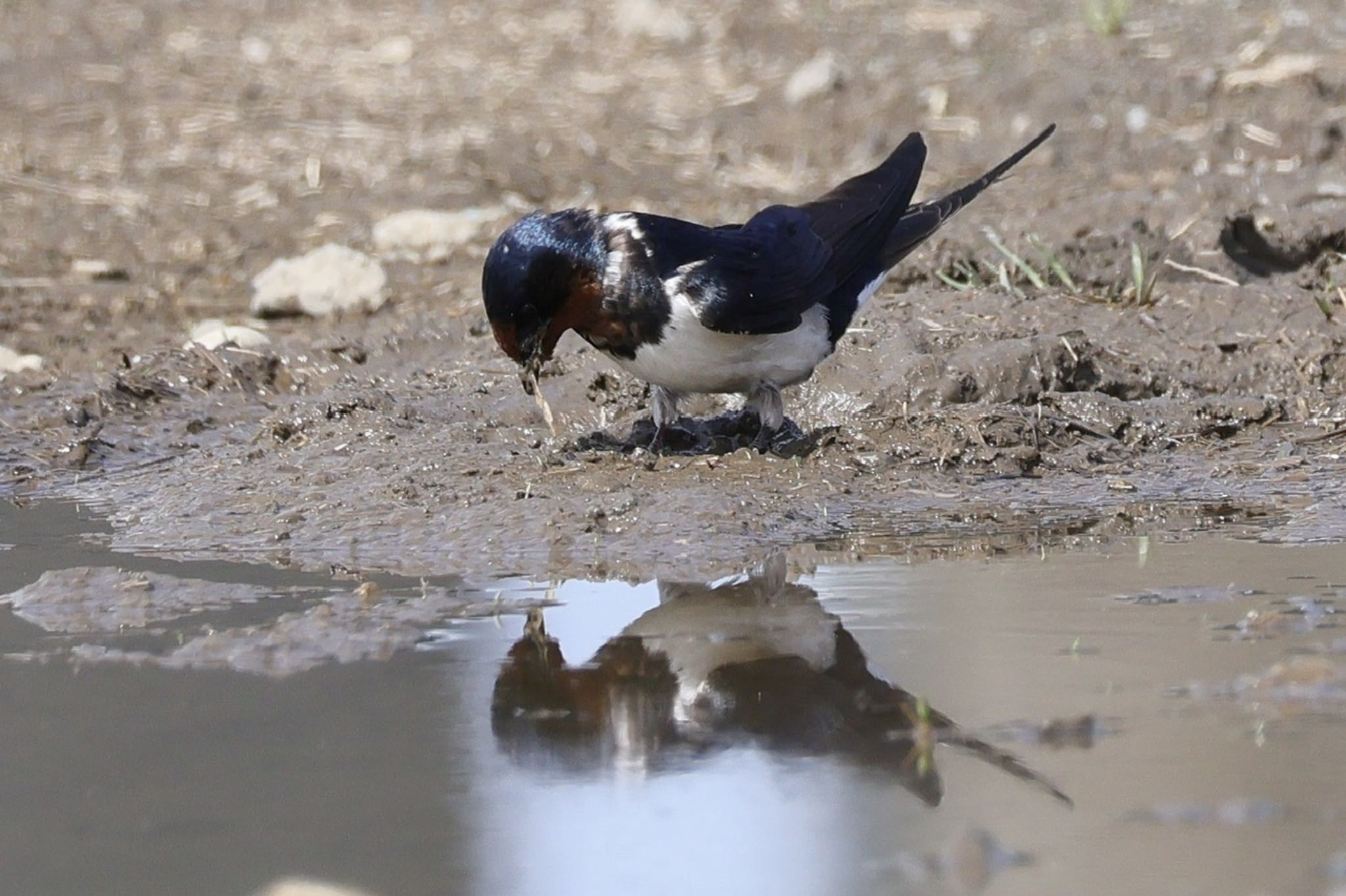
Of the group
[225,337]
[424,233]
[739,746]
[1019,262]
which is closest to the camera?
[739,746]

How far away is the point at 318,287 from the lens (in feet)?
25.4

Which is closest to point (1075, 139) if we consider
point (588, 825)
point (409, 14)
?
point (409, 14)

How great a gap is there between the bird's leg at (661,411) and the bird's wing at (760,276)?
38cm

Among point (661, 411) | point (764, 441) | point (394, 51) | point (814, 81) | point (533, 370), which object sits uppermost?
point (394, 51)

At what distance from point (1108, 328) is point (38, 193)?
5.73 m

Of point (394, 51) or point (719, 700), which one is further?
point (394, 51)

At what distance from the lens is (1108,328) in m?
6.20

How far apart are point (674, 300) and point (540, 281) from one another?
362 millimetres

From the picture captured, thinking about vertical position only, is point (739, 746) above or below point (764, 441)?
below

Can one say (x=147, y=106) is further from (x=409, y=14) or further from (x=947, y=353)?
(x=947, y=353)

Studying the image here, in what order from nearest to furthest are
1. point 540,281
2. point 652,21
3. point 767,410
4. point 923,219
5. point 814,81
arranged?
point 540,281 < point 767,410 < point 923,219 < point 814,81 < point 652,21

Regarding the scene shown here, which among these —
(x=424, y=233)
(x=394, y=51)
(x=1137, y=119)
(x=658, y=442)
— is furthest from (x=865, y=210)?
(x=394, y=51)

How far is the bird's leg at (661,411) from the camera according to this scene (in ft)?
17.1

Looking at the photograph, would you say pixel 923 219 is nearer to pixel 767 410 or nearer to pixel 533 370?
pixel 767 410
